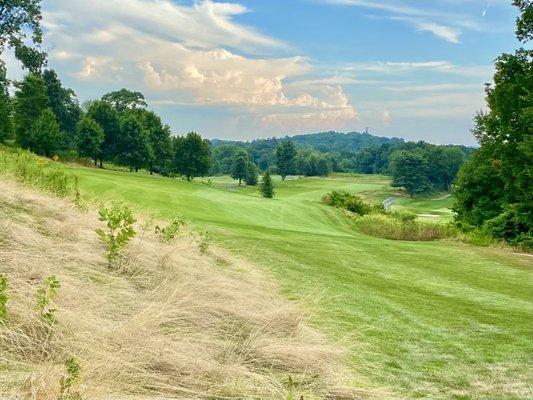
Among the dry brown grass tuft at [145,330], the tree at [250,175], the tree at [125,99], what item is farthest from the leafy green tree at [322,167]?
the dry brown grass tuft at [145,330]

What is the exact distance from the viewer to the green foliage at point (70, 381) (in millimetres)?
3189

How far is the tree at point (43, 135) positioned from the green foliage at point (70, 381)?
51.0m

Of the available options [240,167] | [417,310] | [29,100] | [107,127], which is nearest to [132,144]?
[107,127]

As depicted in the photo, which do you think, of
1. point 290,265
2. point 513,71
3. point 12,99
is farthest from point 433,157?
point 290,265

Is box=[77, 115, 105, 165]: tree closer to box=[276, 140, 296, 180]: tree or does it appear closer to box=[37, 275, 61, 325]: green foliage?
box=[37, 275, 61, 325]: green foliage

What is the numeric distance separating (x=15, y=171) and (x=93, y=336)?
23.6 feet

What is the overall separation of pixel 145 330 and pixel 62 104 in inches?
2825

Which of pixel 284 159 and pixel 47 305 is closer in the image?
pixel 47 305

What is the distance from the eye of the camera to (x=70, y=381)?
3.30 metres

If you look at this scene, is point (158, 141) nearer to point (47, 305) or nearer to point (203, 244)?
point (203, 244)

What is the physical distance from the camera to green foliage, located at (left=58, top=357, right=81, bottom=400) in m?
3.19

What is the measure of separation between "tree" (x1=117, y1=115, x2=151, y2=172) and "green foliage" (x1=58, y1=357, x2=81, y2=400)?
58.5 m

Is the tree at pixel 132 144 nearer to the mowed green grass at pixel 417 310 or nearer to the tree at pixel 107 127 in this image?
the tree at pixel 107 127

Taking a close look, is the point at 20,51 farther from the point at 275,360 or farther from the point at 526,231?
the point at 275,360
